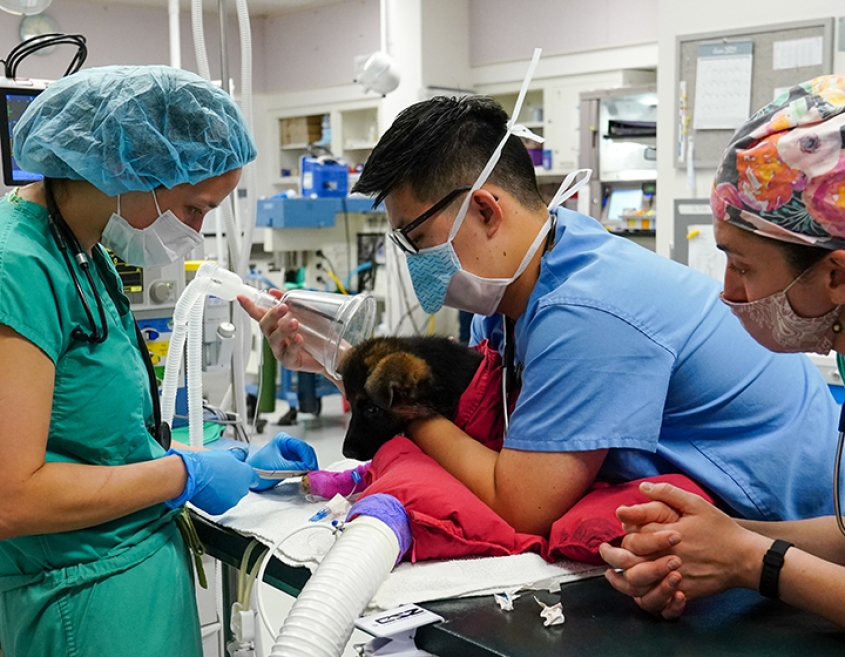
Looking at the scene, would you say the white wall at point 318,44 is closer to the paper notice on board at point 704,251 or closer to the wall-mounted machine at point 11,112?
the paper notice on board at point 704,251

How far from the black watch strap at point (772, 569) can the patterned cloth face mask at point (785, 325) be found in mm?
251

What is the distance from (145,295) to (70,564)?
3.71 feet

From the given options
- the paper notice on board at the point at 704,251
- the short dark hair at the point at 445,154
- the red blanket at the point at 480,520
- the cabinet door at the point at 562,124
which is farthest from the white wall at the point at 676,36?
the cabinet door at the point at 562,124

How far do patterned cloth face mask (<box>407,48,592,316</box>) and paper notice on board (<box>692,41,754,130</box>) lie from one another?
7.93ft

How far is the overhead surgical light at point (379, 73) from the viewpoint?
4.18 m

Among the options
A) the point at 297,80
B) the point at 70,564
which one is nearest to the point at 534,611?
the point at 70,564

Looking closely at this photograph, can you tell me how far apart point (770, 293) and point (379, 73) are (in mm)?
3427

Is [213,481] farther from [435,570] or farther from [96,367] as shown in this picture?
[435,570]

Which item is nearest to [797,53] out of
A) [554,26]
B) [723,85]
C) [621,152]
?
[723,85]

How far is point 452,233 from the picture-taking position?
1469mm

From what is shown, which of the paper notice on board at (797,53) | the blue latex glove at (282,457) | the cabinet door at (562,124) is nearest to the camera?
the blue latex glove at (282,457)

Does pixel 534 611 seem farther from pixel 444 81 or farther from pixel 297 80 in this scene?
pixel 297 80

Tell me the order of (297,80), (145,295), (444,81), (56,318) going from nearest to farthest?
A: (56,318)
(145,295)
(444,81)
(297,80)

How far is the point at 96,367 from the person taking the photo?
4.29 ft
